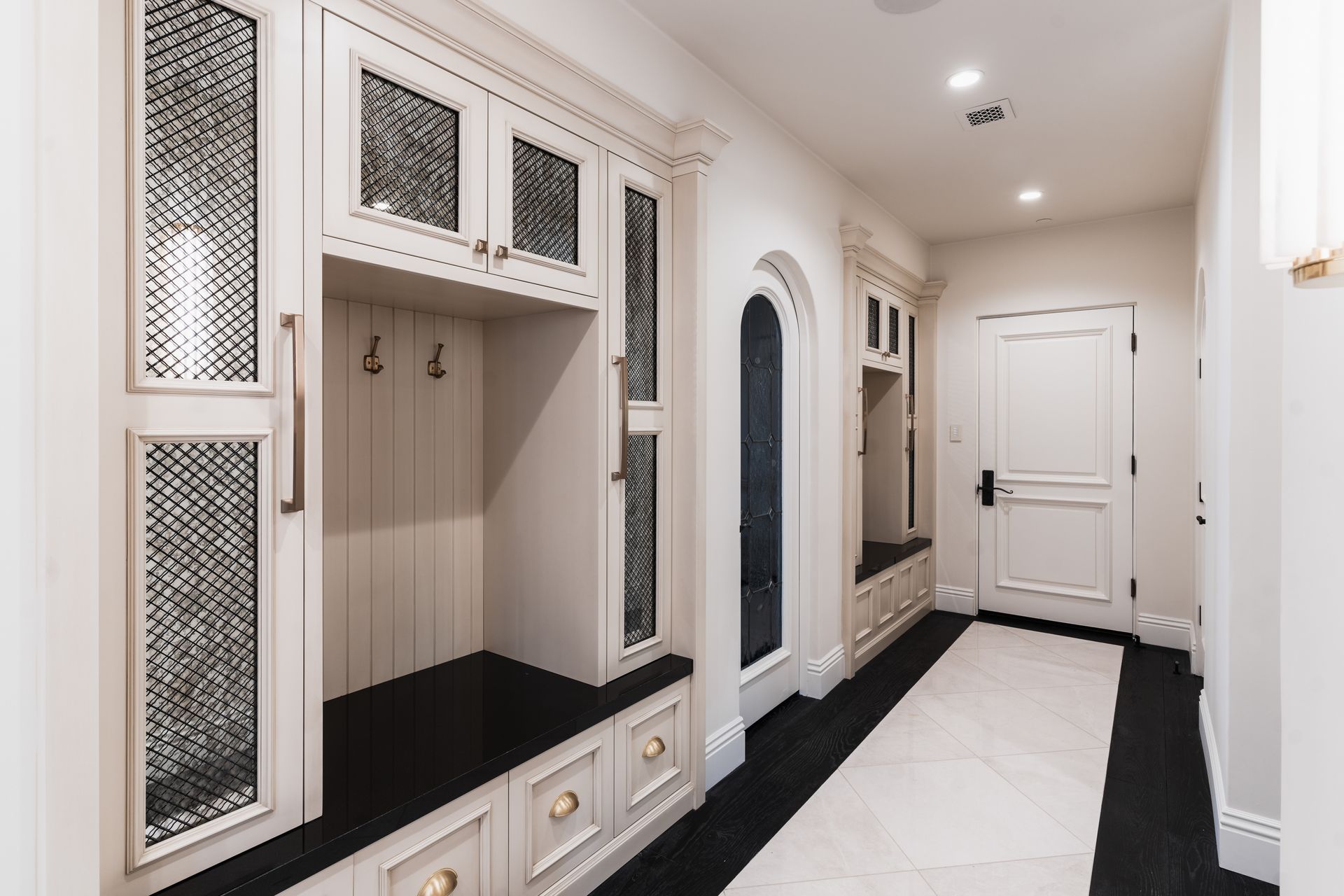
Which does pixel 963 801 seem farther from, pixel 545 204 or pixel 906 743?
pixel 545 204

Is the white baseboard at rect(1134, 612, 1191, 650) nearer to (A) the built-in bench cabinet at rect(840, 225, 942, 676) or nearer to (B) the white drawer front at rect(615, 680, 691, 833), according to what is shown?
(A) the built-in bench cabinet at rect(840, 225, 942, 676)

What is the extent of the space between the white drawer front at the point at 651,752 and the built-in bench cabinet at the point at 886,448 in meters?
1.59

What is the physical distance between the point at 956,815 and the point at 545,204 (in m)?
2.45

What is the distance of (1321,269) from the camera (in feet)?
1.71

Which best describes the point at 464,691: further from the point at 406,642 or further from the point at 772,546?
the point at 772,546

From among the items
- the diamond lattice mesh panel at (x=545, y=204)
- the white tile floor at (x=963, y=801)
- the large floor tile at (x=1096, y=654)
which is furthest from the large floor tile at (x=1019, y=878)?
the diamond lattice mesh panel at (x=545, y=204)

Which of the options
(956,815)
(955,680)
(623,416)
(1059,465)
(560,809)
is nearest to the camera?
(560,809)

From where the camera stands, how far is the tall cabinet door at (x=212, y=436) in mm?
1135

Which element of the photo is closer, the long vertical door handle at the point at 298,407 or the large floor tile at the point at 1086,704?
the long vertical door handle at the point at 298,407

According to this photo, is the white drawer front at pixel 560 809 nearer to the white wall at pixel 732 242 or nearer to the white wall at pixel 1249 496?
the white wall at pixel 732 242

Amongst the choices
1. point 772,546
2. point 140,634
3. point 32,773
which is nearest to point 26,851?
point 32,773

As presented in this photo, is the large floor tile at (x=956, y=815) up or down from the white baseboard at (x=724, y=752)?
down

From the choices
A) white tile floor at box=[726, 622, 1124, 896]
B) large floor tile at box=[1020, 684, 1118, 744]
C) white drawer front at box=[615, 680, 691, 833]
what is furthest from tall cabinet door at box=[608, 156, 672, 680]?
large floor tile at box=[1020, 684, 1118, 744]

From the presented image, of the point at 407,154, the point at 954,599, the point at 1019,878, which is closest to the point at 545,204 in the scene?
the point at 407,154
